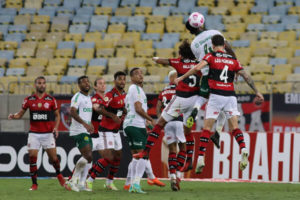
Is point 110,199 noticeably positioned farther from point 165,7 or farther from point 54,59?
point 165,7

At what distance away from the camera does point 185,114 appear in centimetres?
1249

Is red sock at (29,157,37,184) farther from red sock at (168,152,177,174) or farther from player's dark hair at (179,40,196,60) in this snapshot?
player's dark hair at (179,40,196,60)

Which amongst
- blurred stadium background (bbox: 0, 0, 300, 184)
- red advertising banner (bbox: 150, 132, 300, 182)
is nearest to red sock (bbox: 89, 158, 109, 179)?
red advertising banner (bbox: 150, 132, 300, 182)

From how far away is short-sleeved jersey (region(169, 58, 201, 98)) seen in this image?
40.0 ft

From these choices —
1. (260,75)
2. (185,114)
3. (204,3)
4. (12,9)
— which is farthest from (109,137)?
(12,9)

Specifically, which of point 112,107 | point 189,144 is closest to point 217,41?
point 189,144

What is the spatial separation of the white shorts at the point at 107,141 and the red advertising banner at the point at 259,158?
404cm

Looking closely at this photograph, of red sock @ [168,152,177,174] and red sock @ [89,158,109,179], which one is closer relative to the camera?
red sock @ [168,152,177,174]

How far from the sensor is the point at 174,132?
527 inches

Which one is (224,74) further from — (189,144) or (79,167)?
(79,167)

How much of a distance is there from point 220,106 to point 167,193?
1866 millimetres

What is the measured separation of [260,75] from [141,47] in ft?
17.9

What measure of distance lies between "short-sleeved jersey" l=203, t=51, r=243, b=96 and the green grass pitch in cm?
181

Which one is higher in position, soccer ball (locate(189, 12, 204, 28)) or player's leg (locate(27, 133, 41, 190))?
soccer ball (locate(189, 12, 204, 28))
